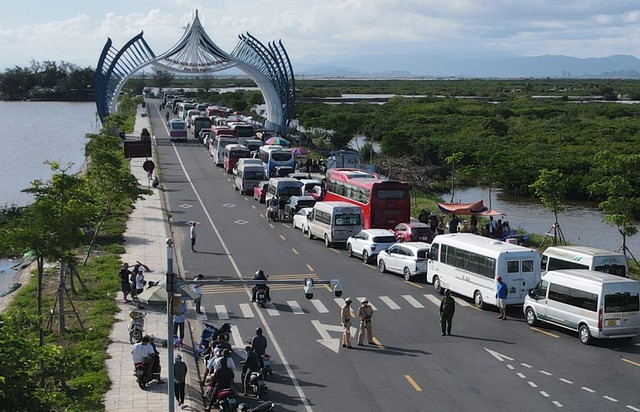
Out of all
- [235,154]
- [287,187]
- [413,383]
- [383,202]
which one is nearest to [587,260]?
[413,383]

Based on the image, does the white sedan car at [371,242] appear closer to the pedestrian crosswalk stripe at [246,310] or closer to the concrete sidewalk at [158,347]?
the concrete sidewalk at [158,347]

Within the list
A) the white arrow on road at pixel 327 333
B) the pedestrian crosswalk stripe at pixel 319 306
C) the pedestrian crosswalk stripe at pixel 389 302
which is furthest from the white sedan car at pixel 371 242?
the white arrow on road at pixel 327 333

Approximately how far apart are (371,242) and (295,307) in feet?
26.4

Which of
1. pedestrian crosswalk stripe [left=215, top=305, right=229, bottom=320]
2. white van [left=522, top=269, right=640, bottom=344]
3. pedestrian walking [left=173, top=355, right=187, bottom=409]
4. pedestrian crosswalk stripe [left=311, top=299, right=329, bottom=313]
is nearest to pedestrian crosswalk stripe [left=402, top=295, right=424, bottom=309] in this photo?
pedestrian crosswalk stripe [left=311, top=299, right=329, bottom=313]

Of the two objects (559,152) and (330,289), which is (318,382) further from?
(559,152)

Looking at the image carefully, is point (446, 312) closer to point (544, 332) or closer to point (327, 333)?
point (544, 332)

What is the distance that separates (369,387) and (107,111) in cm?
7691

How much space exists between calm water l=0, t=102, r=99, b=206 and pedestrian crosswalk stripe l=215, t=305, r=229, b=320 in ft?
96.2

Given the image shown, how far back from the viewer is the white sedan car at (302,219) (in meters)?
41.8

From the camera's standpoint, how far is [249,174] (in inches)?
2179

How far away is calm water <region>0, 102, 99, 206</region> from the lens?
70.1 metres

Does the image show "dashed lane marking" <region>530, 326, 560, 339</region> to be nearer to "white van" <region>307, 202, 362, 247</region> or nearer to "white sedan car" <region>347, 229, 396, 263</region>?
"white sedan car" <region>347, 229, 396, 263</region>

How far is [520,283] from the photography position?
26.6 m

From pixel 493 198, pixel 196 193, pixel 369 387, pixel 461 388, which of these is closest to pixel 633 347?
pixel 461 388
